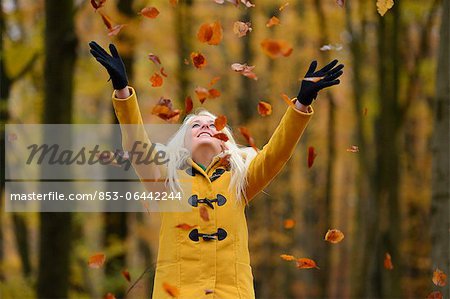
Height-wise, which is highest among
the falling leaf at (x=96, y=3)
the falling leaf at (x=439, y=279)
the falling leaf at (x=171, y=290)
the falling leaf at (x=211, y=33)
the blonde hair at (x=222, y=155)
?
the falling leaf at (x=96, y=3)

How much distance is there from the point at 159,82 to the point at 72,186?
4661 millimetres

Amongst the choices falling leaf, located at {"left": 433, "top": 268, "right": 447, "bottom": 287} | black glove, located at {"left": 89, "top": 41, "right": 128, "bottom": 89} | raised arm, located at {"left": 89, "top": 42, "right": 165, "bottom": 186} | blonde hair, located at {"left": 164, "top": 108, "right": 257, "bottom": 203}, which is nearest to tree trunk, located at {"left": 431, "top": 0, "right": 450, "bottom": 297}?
falling leaf, located at {"left": 433, "top": 268, "right": 447, "bottom": 287}

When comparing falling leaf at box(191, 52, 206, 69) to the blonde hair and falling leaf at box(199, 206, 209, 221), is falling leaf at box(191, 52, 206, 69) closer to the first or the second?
the blonde hair

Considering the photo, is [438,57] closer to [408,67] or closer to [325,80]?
[325,80]

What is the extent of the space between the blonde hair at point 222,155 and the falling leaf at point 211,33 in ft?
1.62

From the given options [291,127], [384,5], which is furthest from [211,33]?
[384,5]

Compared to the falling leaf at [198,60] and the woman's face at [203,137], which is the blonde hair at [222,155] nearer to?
the woman's face at [203,137]

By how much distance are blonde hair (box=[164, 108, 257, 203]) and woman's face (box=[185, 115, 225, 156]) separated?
0.12 feet

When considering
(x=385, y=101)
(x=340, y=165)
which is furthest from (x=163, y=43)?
(x=340, y=165)

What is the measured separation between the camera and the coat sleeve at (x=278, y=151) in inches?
167

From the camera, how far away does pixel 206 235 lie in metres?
4.24

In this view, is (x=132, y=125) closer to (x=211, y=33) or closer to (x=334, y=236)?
(x=211, y=33)

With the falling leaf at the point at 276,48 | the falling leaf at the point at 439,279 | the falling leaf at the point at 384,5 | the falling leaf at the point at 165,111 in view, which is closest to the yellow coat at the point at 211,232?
the falling leaf at the point at 276,48

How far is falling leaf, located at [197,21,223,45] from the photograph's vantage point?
484cm
